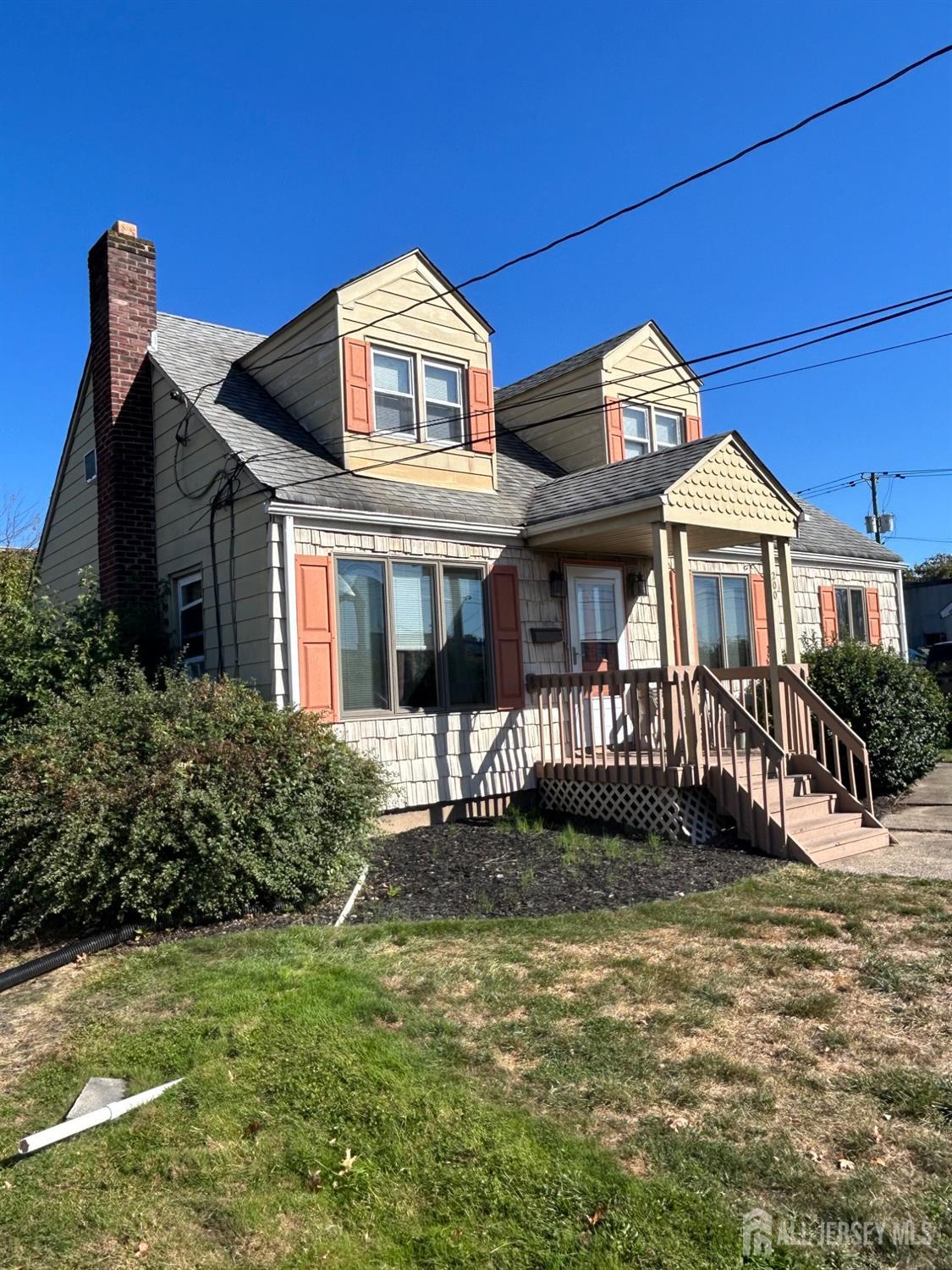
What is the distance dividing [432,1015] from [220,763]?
2900 mm

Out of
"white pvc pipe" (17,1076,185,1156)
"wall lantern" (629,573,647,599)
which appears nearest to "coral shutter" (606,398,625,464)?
"wall lantern" (629,573,647,599)

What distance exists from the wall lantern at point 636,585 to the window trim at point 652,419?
7.33 ft

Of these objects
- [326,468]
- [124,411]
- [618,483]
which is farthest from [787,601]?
[124,411]

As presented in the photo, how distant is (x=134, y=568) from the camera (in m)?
11.2

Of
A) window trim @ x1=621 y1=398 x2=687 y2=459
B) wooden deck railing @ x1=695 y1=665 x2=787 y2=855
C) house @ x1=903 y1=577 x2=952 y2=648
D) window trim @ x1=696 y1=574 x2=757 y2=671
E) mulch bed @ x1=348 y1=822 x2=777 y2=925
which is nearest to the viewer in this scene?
mulch bed @ x1=348 y1=822 x2=777 y2=925

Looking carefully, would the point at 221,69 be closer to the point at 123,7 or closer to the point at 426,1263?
the point at 123,7

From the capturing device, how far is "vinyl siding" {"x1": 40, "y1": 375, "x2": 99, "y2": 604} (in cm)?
1231

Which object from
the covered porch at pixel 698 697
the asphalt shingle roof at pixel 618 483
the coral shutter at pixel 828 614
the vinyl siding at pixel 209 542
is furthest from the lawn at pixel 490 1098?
the coral shutter at pixel 828 614

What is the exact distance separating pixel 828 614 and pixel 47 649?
39.7 feet

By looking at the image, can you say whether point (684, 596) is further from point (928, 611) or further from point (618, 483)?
point (928, 611)

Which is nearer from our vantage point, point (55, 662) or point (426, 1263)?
point (426, 1263)

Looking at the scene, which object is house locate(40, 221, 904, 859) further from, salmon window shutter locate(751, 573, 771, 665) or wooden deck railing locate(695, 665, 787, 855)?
salmon window shutter locate(751, 573, 771, 665)

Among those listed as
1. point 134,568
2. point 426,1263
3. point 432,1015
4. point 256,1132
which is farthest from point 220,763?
point 134,568

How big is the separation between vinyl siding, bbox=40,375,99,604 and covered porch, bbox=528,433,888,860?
6.01m
